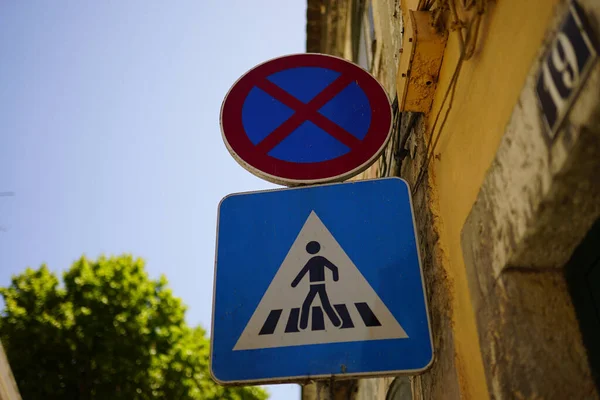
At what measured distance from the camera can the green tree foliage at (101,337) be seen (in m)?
8.50

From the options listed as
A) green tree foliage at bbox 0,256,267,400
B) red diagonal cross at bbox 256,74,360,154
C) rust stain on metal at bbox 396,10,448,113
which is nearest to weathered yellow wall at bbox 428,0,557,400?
rust stain on metal at bbox 396,10,448,113

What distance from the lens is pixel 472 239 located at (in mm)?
1347

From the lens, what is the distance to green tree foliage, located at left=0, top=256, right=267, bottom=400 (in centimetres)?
850

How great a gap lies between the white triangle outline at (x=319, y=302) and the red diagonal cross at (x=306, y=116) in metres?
0.47

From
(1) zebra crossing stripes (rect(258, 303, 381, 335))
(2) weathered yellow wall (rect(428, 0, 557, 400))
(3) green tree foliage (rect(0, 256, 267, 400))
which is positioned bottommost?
(3) green tree foliage (rect(0, 256, 267, 400))

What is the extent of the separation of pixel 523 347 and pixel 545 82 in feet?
1.84

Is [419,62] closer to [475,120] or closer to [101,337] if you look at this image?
[475,120]

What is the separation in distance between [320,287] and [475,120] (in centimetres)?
64

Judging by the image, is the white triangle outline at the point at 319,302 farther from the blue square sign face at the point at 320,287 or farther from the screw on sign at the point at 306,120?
the screw on sign at the point at 306,120

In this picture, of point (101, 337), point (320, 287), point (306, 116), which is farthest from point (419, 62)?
point (101, 337)

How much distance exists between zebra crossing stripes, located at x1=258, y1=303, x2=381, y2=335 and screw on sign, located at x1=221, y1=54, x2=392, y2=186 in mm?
516

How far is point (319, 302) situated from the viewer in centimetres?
144

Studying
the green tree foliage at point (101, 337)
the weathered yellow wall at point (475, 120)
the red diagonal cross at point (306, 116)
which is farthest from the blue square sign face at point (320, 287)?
the green tree foliage at point (101, 337)

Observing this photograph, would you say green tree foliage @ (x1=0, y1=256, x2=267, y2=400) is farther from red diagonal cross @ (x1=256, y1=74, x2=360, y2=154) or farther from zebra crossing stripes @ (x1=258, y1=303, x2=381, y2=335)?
zebra crossing stripes @ (x1=258, y1=303, x2=381, y2=335)
